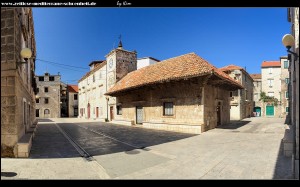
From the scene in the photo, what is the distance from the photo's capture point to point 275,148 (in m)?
7.48

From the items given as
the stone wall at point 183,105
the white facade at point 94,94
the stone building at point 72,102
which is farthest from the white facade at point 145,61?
the stone building at point 72,102

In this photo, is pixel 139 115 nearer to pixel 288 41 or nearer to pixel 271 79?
pixel 288 41

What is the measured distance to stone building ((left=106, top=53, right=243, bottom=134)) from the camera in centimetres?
1261

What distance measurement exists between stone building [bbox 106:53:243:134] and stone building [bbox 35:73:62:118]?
31.3 m

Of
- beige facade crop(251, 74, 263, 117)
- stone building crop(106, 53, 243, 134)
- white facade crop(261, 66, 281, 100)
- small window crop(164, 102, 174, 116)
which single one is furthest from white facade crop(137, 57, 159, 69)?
white facade crop(261, 66, 281, 100)

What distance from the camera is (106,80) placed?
2658cm

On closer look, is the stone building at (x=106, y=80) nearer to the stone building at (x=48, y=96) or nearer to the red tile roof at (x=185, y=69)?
the red tile roof at (x=185, y=69)

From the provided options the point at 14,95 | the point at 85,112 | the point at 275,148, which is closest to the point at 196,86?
the point at 275,148

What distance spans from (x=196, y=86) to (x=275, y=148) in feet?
20.3

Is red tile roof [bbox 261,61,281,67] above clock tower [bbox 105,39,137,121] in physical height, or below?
above

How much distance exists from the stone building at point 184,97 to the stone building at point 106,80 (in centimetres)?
669

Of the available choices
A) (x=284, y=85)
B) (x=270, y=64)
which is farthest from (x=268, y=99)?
(x=270, y=64)

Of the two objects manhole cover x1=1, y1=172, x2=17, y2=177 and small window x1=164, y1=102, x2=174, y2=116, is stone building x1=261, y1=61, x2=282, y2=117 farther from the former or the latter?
manhole cover x1=1, y1=172, x2=17, y2=177

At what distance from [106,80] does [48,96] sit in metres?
23.5
